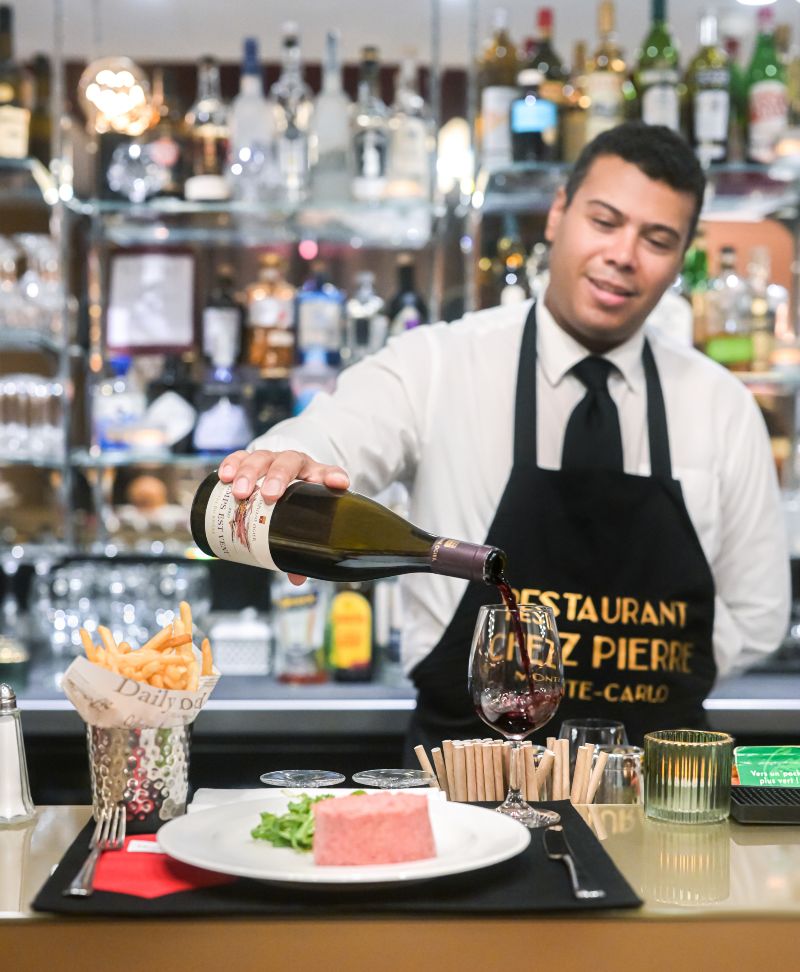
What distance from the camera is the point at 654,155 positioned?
2.08 m

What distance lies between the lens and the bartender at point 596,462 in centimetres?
203

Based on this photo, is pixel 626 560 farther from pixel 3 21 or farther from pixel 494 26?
pixel 3 21

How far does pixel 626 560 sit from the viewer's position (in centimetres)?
208

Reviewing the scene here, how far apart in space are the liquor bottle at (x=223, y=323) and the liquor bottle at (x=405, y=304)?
394mm

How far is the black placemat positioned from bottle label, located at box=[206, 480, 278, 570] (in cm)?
46

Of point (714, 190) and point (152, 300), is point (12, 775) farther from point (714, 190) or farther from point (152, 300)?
point (714, 190)

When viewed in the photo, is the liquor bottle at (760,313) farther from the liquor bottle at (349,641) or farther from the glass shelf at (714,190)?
the liquor bottle at (349,641)

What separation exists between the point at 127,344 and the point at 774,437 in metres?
1.70

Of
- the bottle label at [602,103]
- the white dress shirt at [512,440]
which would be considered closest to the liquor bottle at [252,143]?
the bottle label at [602,103]

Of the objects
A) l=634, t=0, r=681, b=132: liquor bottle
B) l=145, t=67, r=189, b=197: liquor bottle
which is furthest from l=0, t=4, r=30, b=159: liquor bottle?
l=634, t=0, r=681, b=132: liquor bottle

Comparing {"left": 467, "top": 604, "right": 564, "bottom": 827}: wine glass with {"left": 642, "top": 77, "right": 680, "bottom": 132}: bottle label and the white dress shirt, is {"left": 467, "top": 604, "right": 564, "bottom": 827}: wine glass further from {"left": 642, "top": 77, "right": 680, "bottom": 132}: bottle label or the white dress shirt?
{"left": 642, "top": 77, "right": 680, "bottom": 132}: bottle label

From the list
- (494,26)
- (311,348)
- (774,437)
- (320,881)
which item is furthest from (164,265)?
(320,881)

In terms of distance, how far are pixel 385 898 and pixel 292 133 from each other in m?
2.55

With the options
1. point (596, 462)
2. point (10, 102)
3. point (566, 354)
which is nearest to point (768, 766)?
point (596, 462)
